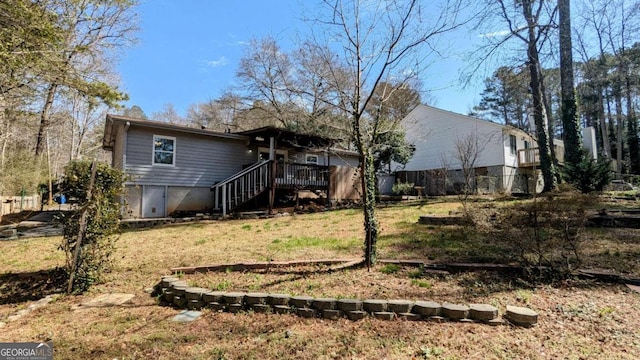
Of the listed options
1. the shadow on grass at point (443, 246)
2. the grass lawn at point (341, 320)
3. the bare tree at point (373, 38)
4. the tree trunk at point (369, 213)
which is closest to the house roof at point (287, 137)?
the grass lawn at point (341, 320)

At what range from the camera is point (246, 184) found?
483 inches

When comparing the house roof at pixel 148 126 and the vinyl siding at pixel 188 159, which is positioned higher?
the house roof at pixel 148 126

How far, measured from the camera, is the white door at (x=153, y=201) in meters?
11.4

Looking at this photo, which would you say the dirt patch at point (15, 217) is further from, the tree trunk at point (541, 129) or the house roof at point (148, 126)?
the tree trunk at point (541, 129)

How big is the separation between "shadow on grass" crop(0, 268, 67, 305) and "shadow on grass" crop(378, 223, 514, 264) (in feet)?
17.7

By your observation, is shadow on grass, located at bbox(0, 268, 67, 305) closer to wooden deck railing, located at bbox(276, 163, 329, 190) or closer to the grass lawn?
the grass lawn

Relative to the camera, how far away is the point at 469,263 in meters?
4.70

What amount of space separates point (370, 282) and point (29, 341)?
3.82 meters

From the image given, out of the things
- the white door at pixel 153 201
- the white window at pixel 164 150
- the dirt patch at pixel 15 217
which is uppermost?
the white window at pixel 164 150

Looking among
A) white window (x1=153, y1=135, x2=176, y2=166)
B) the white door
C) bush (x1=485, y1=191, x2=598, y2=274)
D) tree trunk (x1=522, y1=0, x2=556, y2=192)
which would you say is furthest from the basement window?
the white door

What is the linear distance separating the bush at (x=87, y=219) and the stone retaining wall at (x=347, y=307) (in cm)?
179

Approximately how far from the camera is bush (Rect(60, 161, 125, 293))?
459 centimetres

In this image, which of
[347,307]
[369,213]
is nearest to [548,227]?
[369,213]

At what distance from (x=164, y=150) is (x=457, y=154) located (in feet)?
56.8
